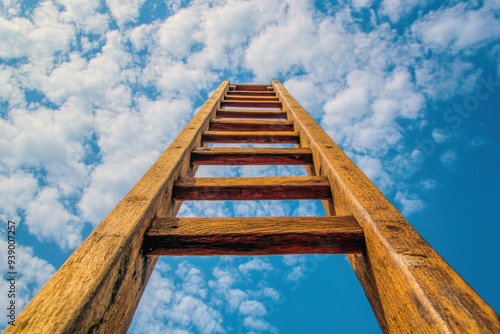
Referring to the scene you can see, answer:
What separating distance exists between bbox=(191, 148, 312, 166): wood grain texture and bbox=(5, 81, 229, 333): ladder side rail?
0.70 meters

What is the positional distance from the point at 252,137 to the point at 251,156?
0.45m

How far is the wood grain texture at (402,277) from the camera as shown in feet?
2.46

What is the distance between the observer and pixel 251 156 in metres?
2.20

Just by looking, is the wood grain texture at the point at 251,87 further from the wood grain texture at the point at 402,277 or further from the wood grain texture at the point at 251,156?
the wood grain texture at the point at 402,277

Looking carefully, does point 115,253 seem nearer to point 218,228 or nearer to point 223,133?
point 218,228

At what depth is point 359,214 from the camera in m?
1.24

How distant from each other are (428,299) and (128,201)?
1120 millimetres

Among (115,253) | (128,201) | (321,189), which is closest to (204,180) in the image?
(128,201)

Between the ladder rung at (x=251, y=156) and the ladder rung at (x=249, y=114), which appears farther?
the ladder rung at (x=249, y=114)

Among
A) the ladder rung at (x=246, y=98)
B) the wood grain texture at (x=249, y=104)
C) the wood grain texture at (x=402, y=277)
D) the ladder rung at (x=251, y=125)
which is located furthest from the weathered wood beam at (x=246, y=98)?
the wood grain texture at (x=402, y=277)

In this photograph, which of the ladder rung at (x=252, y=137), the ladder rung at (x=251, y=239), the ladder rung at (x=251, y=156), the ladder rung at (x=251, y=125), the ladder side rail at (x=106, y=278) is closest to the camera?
the ladder side rail at (x=106, y=278)

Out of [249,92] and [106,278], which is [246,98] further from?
[106,278]

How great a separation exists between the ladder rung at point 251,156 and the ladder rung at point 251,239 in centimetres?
100

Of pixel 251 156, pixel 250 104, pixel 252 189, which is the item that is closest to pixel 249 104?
pixel 250 104
